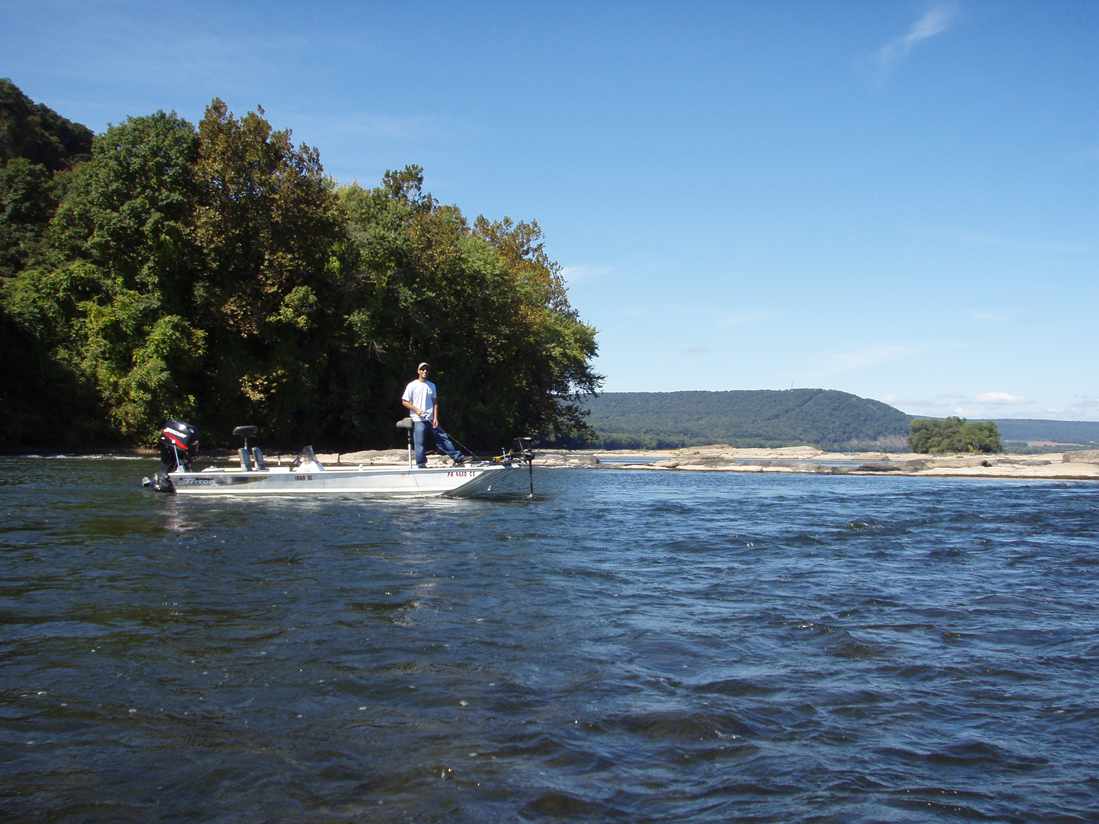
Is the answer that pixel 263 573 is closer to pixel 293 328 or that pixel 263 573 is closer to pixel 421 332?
pixel 293 328

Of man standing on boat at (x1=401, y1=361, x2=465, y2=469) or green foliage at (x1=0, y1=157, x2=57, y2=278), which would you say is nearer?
man standing on boat at (x1=401, y1=361, x2=465, y2=469)

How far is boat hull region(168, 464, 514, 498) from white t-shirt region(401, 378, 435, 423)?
1.29 metres

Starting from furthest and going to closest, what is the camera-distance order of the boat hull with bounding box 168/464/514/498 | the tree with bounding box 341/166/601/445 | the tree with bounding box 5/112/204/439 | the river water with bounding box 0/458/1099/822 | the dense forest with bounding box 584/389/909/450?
1. the dense forest with bounding box 584/389/909/450
2. the tree with bounding box 341/166/601/445
3. the tree with bounding box 5/112/204/439
4. the boat hull with bounding box 168/464/514/498
5. the river water with bounding box 0/458/1099/822

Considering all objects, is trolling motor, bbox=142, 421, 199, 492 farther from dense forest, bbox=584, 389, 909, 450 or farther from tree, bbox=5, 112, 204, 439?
dense forest, bbox=584, 389, 909, 450

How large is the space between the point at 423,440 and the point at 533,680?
45.5 ft

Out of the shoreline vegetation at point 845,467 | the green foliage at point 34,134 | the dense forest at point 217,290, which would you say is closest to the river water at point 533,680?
the shoreline vegetation at point 845,467

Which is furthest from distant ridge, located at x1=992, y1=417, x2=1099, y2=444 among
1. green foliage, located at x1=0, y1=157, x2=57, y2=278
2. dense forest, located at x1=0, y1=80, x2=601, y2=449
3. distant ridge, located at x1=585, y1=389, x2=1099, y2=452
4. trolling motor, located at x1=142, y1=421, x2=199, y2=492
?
trolling motor, located at x1=142, y1=421, x2=199, y2=492

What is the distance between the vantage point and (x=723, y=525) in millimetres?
16391

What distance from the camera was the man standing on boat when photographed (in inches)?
740

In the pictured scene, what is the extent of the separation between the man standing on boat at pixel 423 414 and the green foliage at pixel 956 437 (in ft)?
173

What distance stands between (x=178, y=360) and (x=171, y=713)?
106ft

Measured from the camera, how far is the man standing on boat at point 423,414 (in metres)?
18.8

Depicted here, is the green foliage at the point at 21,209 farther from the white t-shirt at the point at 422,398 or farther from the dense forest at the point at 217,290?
Answer: the white t-shirt at the point at 422,398

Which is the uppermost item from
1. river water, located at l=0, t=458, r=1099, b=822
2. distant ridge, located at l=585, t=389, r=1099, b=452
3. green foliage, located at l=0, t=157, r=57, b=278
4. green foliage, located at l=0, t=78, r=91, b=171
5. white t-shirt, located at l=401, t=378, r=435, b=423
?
green foliage, located at l=0, t=78, r=91, b=171
